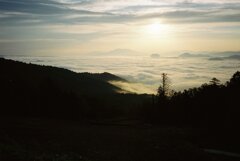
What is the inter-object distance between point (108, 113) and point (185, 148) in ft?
206

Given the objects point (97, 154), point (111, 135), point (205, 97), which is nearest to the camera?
point (97, 154)

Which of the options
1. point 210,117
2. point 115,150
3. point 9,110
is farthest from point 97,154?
point 9,110

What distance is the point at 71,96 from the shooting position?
8138cm

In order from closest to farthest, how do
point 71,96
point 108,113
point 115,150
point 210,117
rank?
point 115,150, point 210,117, point 71,96, point 108,113

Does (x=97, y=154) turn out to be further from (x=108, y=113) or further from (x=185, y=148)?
(x=108, y=113)

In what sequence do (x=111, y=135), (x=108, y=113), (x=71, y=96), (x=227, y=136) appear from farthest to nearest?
(x=108, y=113)
(x=71, y=96)
(x=227, y=136)
(x=111, y=135)

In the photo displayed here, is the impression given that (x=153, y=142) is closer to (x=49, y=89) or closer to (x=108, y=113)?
(x=49, y=89)

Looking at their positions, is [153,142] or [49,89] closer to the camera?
[153,142]

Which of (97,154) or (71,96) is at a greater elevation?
(71,96)

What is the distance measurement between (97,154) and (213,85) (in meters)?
46.6

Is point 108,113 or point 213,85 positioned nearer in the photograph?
point 213,85

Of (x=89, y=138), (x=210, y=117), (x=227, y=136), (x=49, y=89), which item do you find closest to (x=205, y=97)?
(x=210, y=117)

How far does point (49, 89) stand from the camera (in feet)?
271

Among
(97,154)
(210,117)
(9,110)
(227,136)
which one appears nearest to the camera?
(97,154)
